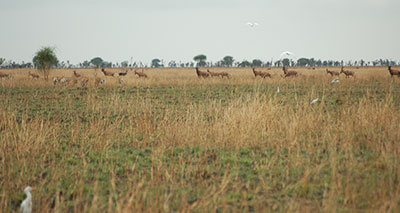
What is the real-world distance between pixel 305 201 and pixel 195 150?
96.7 inches

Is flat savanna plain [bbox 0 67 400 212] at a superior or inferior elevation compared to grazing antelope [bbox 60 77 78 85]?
inferior

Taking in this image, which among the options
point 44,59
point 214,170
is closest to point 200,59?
point 44,59

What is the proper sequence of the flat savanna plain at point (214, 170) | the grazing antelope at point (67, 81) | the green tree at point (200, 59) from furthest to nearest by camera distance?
the green tree at point (200, 59) → the grazing antelope at point (67, 81) → the flat savanna plain at point (214, 170)

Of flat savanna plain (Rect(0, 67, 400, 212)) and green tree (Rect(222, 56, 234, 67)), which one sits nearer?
flat savanna plain (Rect(0, 67, 400, 212))

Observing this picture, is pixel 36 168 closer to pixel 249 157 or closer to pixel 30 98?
pixel 249 157

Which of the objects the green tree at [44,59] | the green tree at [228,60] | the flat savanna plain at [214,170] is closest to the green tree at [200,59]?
the green tree at [228,60]

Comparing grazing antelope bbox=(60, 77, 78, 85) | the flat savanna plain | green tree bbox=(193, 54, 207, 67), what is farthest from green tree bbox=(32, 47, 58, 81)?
green tree bbox=(193, 54, 207, 67)

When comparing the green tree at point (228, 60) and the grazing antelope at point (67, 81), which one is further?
the green tree at point (228, 60)

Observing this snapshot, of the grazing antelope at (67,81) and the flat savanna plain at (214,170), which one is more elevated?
the grazing antelope at (67,81)

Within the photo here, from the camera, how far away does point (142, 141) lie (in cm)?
642

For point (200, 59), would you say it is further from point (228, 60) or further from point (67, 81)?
point (67, 81)

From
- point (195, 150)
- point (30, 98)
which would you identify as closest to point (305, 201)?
point (195, 150)

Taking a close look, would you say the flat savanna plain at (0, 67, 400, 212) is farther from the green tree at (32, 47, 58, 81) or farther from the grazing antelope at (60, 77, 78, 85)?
the green tree at (32, 47, 58, 81)

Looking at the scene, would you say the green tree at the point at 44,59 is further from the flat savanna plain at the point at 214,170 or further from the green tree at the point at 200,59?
the green tree at the point at 200,59
